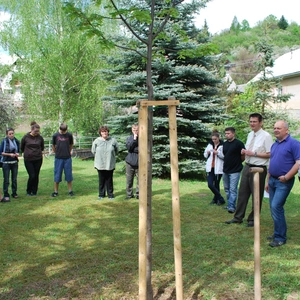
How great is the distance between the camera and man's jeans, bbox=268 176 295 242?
5.12 metres

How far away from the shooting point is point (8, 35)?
74.0 feet

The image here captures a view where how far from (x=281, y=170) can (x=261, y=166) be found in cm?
83

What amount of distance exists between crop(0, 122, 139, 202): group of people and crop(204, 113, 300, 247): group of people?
1893mm

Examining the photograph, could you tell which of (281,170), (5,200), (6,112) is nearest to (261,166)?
(281,170)

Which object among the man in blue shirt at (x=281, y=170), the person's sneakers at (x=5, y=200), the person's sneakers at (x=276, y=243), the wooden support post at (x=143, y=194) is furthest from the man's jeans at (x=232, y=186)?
the person's sneakers at (x=5, y=200)

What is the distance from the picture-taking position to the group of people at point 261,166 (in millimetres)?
5090

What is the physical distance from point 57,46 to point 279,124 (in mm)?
18227

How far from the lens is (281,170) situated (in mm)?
5098

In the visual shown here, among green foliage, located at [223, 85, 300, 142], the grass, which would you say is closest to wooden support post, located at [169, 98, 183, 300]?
the grass

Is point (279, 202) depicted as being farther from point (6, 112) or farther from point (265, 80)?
point (6, 112)

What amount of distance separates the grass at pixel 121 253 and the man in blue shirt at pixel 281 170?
→ 1.02ft

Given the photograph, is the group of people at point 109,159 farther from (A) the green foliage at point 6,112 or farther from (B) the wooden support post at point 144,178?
(A) the green foliage at point 6,112

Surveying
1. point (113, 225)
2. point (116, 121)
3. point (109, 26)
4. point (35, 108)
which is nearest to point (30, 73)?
point (35, 108)

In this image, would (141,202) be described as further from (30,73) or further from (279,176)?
(30,73)
